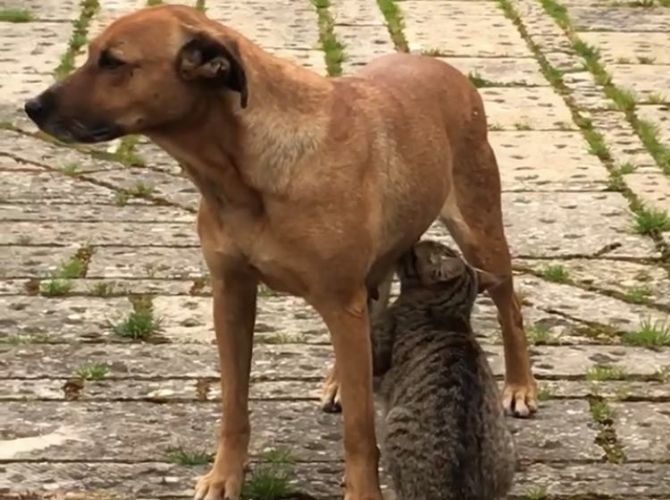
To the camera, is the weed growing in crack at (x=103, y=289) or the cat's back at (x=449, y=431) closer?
the cat's back at (x=449, y=431)

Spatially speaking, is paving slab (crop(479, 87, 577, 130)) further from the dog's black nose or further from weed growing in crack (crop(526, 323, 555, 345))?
the dog's black nose

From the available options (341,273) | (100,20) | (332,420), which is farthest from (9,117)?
(341,273)

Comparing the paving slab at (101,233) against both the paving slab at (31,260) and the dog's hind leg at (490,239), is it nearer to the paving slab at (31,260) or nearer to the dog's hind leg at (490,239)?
the paving slab at (31,260)

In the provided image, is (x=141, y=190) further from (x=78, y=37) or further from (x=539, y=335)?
(x=78, y=37)

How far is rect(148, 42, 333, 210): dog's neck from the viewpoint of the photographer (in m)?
4.64

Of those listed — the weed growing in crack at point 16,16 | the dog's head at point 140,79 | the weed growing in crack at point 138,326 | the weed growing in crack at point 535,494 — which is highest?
the dog's head at point 140,79

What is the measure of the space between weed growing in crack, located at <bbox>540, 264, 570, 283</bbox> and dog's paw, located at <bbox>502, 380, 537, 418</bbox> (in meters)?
1.16

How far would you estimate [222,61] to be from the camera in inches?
178

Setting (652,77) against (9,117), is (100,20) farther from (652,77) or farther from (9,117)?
(652,77)

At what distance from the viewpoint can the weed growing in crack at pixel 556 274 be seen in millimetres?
6836

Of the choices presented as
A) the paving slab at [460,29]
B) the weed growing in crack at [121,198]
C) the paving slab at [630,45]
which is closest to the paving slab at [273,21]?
the paving slab at [460,29]

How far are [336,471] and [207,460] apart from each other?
1.34 ft

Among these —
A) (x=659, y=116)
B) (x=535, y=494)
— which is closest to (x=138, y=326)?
(x=535, y=494)

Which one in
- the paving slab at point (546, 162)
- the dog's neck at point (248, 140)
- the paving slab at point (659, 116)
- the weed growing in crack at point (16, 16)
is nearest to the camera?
the dog's neck at point (248, 140)
